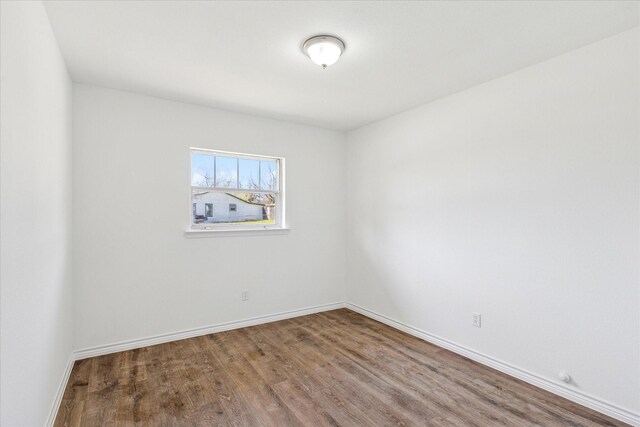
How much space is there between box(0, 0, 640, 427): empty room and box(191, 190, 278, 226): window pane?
0.03 m

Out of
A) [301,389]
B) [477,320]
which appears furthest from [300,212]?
[477,320]

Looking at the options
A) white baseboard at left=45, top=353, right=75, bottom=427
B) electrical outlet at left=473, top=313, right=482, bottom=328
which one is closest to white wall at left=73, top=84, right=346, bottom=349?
white baseboard at left=45, top=353, right=75, bottom=427

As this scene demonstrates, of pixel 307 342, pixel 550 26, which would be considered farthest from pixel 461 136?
pixel 307 342

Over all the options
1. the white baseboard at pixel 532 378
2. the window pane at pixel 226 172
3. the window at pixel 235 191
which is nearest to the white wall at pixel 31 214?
the window at pixel 235 191

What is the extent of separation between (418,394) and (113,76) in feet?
11.6

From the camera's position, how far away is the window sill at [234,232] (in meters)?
3.46

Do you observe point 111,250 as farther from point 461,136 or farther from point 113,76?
point 461,136

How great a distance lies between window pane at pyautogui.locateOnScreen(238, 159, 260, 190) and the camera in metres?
3.88

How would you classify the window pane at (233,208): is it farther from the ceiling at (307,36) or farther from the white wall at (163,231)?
the ceiling at (307,36)

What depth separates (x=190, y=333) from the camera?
3.44m

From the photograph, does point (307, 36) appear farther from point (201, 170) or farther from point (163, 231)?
point (163, 231)

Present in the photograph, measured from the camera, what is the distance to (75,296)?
9.55 feet

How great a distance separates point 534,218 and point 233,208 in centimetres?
299

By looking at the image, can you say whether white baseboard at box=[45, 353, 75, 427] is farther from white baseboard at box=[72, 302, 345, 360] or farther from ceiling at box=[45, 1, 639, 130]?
ceiling at box=[45, 1, 639, 130]
